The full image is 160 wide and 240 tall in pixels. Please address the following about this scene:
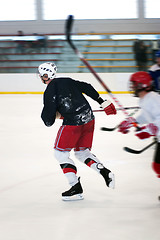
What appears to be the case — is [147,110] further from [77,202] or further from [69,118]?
[77,202]

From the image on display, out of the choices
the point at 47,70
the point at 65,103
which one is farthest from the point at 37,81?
the point at 65,103

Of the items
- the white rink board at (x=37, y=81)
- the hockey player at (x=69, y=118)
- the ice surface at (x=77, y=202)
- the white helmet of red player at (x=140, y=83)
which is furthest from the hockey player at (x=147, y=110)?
the white rink board at (x=37, y=81)

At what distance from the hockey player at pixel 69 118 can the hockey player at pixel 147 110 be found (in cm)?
29

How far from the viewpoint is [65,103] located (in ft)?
8.38

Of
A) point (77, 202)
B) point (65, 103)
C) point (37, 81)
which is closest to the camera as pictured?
point (65, 103)

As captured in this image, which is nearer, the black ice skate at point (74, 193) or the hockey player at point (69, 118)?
the hockey player at point (69, 118)

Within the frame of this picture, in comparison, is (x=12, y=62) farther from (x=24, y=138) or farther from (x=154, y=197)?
(x=154, y=197)

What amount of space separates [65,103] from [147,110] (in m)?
0.54

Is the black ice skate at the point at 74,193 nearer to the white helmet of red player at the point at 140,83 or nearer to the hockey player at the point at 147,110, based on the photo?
the hockey player at the point at 147,110

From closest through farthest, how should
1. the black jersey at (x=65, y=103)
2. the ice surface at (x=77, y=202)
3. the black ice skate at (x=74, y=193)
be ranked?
the ice surface at (x=77, y=202) < the black jersey at (x=65, y=103) < the black ice skate at (x=74, y=193)

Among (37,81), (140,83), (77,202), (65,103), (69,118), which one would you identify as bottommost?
(37,81)

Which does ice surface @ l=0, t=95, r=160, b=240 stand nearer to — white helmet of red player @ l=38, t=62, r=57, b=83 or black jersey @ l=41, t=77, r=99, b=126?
black jersey @ l=41, t=77, r=99, b=126

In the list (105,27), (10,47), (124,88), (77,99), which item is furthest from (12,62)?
(77,99)

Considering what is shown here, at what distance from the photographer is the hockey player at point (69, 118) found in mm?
2547
